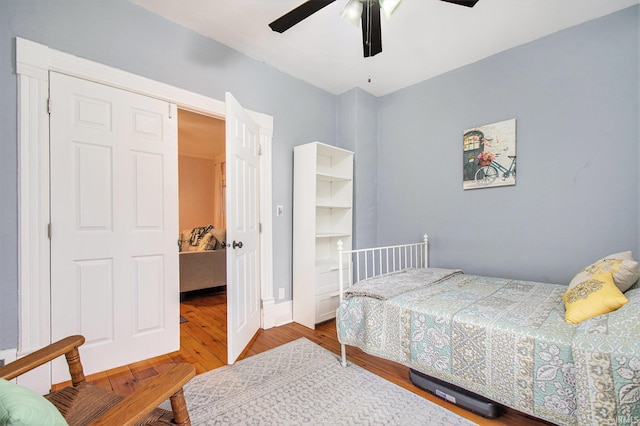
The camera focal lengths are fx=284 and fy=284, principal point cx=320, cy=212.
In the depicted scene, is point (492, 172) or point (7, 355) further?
point (492, 172)

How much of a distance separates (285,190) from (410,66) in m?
1.82

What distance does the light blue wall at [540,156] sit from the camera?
2125mm

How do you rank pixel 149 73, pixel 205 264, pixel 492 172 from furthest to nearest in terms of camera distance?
pixel 205 264 < pixel 492 172 < pixel 149 73

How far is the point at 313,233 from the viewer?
2865 millimetres

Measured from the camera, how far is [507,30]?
2.36m

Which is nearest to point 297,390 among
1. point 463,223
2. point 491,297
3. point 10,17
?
point 491,297

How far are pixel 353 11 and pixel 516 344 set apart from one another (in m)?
2.01

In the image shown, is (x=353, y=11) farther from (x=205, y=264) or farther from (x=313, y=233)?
(x=205, y=264)

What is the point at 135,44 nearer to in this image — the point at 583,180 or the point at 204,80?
the point at 204,80

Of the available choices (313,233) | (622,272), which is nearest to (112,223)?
(313,233)

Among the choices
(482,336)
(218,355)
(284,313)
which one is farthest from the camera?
(284,313)

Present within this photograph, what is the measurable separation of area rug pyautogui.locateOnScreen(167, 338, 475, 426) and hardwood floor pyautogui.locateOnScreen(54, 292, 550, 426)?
10 centimetres

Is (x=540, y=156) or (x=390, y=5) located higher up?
(x=390, y=5)

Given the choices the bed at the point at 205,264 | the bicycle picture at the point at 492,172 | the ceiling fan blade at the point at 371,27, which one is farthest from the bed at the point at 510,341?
the bed at the point at 205,264
